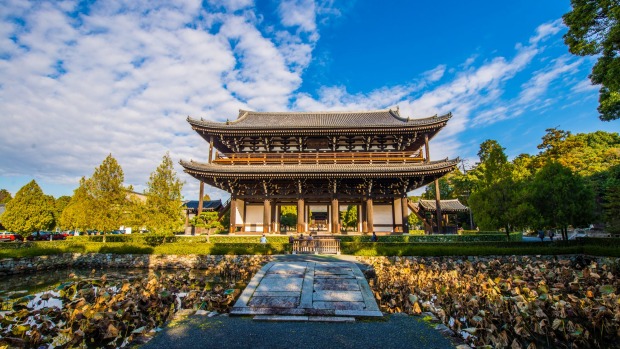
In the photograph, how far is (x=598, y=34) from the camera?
541 inches

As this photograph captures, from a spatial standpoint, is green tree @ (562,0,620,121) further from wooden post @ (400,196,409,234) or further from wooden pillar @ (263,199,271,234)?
wooden pillar @ (263,199,271,234)

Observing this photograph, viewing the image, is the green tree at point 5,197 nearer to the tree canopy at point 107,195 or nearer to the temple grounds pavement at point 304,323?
the tree canopy at point 107,195

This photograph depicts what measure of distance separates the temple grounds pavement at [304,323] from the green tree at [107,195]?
18.0 metres

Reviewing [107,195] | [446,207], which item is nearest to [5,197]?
[107,195]

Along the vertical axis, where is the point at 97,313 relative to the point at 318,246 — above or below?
below

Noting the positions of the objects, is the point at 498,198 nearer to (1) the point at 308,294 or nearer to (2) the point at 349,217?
(1) the point at 308,294

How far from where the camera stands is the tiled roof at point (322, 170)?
2114 centimetres

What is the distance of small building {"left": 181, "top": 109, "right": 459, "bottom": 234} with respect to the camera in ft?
71.3

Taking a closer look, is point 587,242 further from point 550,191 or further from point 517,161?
point 517,161

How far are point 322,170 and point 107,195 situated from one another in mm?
16737

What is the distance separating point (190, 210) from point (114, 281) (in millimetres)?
20011

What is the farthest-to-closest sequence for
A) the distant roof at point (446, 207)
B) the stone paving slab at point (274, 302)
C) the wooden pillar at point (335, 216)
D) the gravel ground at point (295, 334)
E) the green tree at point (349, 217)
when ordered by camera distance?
the green tree at point (349, 217), the distant roof at point (446, 207), the wooden pillar at point (335, 216), the stone paving slab at point (274, 302), the gravel ground at point (295, 334)

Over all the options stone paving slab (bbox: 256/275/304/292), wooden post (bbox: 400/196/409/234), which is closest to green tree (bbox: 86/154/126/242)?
stone paving slab (bbox: 256/275/304/292)

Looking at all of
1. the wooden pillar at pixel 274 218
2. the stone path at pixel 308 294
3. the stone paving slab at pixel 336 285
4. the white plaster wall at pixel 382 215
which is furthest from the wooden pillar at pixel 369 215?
the stone paving slab at pixel 336 285
